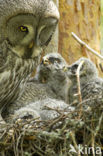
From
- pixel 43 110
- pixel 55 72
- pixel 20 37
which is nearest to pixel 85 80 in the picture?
pixel 55 72

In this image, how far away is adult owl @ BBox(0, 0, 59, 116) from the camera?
2.65m

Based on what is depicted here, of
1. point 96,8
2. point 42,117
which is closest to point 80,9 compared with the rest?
point 96,8

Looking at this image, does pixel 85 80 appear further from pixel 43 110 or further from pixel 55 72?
pixel 43 110

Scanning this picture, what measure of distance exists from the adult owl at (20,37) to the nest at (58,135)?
800 mm

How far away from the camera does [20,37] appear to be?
273 centimetres

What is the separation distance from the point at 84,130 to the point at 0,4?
1.25 metres

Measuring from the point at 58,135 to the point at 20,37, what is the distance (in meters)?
0.96

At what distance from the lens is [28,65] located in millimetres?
3088

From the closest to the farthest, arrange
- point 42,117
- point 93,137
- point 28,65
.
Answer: point 93,137 < point 42,117 < point 28,65

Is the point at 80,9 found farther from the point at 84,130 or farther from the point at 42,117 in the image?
the point at 84,130

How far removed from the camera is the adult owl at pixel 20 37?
265cm

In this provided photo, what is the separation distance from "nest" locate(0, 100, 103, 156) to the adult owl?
0.80 m

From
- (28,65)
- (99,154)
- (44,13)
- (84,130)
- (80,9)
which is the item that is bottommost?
(99,154)

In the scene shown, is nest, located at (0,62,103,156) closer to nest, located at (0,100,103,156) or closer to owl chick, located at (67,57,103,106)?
nest, located at (0,100,103,156)
